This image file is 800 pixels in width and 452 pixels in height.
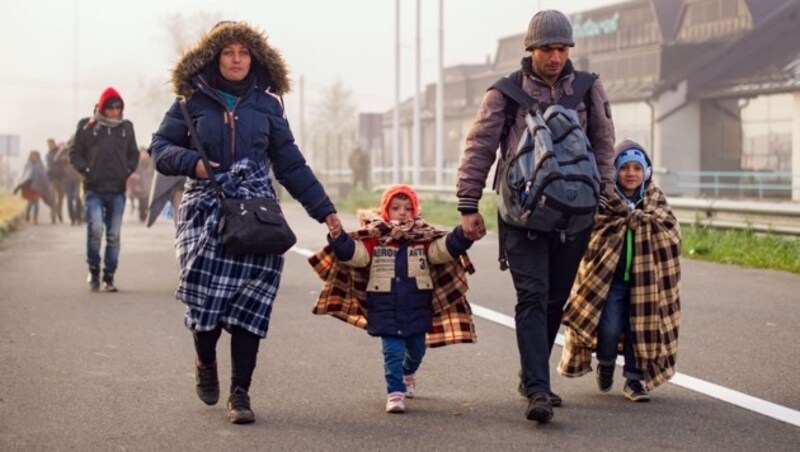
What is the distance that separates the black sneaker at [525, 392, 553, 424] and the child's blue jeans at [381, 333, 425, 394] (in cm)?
67

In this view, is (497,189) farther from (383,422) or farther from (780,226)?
(780,226)

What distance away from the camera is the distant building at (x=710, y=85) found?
128 ft

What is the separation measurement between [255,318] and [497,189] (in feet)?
3.95

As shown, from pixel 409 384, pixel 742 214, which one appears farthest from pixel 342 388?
pixel 742 214

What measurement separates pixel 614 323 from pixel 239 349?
1.79 metres

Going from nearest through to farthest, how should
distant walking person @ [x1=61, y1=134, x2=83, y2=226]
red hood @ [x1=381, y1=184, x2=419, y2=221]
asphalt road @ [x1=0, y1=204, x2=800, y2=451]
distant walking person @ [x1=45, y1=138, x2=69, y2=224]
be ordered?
asphalt road @ [x1=0, y1=204, x2=800, y2=451] < red hood @ [x1=381, y1=184, x2=419, y2=221] < distant walking person @ [x1=61, y1=134, x2=83, y2=226] < distant walking person @ [x1=45, y1=138, x2=69, y2=224]

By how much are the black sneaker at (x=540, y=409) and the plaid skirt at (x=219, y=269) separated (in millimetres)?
1220

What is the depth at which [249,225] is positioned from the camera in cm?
597

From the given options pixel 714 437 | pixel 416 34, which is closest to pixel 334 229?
pixel 714 437

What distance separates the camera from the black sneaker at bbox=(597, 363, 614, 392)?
6703mm

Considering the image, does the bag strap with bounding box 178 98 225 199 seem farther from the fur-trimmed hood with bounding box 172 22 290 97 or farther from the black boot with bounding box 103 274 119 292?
the black boot with bounding box 103 274 119 292

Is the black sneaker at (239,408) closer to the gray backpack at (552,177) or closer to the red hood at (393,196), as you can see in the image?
the red hood at (393,196)

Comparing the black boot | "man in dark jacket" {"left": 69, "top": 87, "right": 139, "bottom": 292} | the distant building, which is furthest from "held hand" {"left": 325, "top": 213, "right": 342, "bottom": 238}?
the distant building

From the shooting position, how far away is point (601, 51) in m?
53.5
